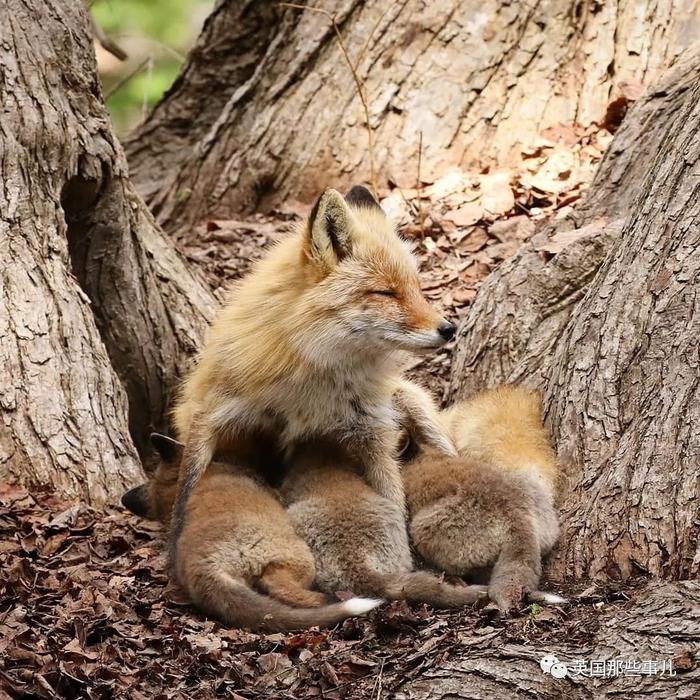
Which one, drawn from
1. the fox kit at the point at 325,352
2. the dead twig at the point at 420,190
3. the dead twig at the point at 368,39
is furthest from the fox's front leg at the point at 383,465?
the dead twig at the point at 368,39

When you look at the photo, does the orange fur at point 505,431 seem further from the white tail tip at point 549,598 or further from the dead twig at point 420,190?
the dead twig at point 420,190

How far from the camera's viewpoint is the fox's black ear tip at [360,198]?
749 centimetres

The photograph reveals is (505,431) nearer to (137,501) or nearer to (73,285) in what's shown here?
(137,501)

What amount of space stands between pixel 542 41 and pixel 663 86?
7.72 feet

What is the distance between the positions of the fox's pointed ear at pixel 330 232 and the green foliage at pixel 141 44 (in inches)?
312

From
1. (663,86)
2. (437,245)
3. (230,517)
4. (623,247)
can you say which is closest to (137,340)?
(437,245)

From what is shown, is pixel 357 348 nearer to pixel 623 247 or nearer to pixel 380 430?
pixel 380 430

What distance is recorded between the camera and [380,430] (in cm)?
685

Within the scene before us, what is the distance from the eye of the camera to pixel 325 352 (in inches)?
261

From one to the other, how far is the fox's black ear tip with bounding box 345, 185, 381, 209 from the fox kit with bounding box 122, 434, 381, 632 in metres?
2.40

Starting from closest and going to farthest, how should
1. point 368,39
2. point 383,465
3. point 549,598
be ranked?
point 549,598
point 383,465
point 368,39

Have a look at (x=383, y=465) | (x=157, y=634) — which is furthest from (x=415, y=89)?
(x=157, y=634)

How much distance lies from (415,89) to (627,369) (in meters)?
6.04

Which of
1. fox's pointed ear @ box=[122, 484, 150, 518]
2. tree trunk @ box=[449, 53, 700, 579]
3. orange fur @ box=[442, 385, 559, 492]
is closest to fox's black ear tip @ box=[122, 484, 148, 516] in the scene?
fox's pointed ear @ box=[122, 484, 150, 518]
